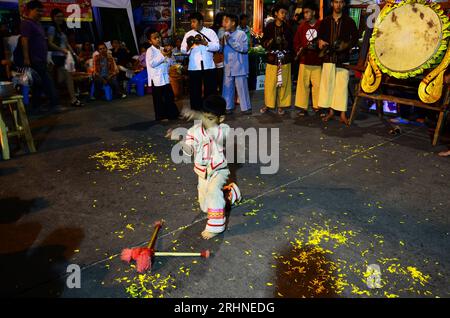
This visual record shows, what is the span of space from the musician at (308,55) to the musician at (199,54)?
1.64 metres

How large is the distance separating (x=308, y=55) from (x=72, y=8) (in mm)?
7114

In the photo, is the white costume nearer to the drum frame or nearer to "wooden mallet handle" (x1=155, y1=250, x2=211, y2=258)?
"wooden mallet handle" (x1=155, y1=250, x2=211, y2=258)

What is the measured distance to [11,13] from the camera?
976 cm

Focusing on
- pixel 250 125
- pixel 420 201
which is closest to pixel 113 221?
pixel 420 201

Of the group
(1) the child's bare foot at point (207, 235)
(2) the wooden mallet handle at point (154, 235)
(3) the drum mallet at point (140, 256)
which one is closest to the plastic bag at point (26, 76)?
(2) the wooden mallet handle at point (154, 235)

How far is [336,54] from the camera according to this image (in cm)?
655

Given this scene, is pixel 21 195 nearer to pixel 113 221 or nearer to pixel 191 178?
pixel 113 221

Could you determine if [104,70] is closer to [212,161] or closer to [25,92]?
[25,92]

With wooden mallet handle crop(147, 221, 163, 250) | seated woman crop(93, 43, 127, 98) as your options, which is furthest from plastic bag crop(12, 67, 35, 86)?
wooden mallet handle crop(147, 221, 163, 250)

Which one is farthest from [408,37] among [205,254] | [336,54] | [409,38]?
[205,254]

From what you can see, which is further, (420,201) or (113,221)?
(420,201)

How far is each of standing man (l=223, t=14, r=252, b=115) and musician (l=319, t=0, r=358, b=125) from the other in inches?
63.1
